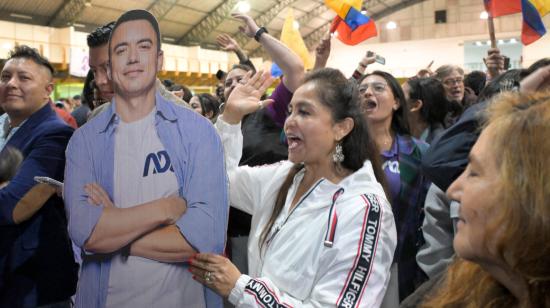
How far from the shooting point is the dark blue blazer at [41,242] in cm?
179

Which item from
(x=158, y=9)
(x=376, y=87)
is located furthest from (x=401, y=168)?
(x=158, y=9)

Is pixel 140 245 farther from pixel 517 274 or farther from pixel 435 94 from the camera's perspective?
pixel 435 94

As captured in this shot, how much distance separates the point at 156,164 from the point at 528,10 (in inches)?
144

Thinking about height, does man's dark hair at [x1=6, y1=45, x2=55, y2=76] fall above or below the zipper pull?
above

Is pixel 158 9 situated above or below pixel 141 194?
above

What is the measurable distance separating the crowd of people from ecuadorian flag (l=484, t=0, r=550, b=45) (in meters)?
2.49

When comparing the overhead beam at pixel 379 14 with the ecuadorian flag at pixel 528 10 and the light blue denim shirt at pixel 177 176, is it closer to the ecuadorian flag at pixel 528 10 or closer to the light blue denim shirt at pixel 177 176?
the ecuadorian flag at pixel 528 10

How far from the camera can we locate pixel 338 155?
1.71m

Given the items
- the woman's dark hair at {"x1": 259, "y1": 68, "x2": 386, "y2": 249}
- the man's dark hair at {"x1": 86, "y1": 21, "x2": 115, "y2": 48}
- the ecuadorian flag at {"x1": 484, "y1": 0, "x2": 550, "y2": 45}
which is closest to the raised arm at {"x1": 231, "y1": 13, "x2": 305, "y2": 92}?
the woman's dark hair at {"x1": 259, "y1": 68, "x2": 386, "y2": 249}

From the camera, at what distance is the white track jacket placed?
1.41 metres

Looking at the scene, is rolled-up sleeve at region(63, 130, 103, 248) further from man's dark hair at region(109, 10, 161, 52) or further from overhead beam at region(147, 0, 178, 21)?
overhead beam at region(147, 0, 178, 21)

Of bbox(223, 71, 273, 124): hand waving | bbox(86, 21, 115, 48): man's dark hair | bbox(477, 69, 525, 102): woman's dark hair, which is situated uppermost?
bbox(86, 21, 115, 48): man's dark hair

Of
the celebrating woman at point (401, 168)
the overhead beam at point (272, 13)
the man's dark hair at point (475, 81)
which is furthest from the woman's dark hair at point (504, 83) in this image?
the overhead beam at point (272, 13)

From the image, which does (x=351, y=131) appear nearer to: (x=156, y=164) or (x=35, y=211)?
(x=156, y=164)
